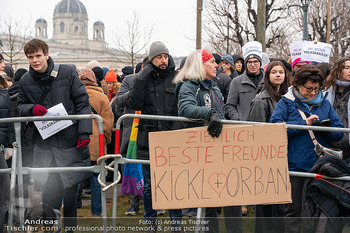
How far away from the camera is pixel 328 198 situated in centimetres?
466

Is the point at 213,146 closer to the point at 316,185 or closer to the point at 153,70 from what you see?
the point at 316,185

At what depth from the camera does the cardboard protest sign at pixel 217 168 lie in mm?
4652

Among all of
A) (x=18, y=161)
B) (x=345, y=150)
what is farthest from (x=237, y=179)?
(x=18, y=161)

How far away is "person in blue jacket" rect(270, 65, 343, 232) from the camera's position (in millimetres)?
5066

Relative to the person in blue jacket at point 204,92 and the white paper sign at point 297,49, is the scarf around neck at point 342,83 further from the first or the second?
the person in blue jacket at point 204,92

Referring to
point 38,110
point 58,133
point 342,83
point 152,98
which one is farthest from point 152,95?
point 342,83

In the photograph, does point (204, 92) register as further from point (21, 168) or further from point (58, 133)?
point (21, 168)

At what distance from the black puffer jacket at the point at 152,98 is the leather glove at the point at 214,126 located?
1257 millimetres

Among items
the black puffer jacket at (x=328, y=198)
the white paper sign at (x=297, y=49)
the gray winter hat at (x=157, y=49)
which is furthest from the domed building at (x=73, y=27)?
the black puffer jacket at (x=328, y=198)

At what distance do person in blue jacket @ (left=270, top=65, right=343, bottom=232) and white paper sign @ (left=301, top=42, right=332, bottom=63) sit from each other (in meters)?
2.26

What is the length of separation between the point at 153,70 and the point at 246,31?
2001cm

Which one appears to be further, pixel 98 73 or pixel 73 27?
pixel 73 27

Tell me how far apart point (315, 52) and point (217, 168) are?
11.3 feet

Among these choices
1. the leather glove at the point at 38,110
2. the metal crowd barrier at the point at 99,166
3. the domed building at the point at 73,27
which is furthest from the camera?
the domed building at the point at 73,27
